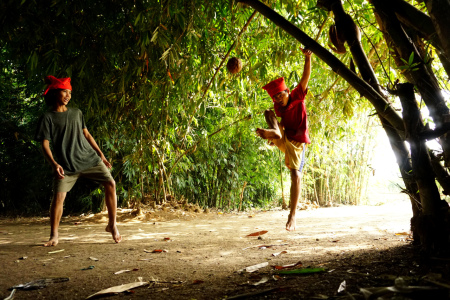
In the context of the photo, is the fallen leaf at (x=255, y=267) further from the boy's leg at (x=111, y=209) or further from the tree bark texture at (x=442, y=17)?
the boy's leg at (x=111, y=209)

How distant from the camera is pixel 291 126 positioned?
10.8ft

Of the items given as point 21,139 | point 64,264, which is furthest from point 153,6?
point 21,139

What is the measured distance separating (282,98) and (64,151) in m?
2.09

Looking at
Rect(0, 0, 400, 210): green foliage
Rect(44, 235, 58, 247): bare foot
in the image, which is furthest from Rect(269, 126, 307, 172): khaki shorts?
Rect(44, 235, 58, 247): bare foot

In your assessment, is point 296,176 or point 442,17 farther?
point 296,176

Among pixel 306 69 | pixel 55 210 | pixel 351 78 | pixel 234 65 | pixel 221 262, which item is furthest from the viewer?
pixel 234 65

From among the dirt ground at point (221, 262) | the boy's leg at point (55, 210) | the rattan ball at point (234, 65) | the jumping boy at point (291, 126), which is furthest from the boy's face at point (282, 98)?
the boy's leg at point (55, 210)

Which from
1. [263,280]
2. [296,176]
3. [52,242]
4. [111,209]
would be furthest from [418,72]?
[52,242]

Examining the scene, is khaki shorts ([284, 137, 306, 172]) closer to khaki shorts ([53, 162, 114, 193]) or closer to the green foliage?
the green foliage

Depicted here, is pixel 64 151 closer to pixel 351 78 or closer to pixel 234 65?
pixel 234 65

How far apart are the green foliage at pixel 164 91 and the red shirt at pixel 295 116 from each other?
435 mm

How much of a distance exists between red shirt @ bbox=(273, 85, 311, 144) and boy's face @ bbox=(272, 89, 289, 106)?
1.1 inches

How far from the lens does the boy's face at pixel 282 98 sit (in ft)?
10.4

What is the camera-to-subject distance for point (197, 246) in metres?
3.15
